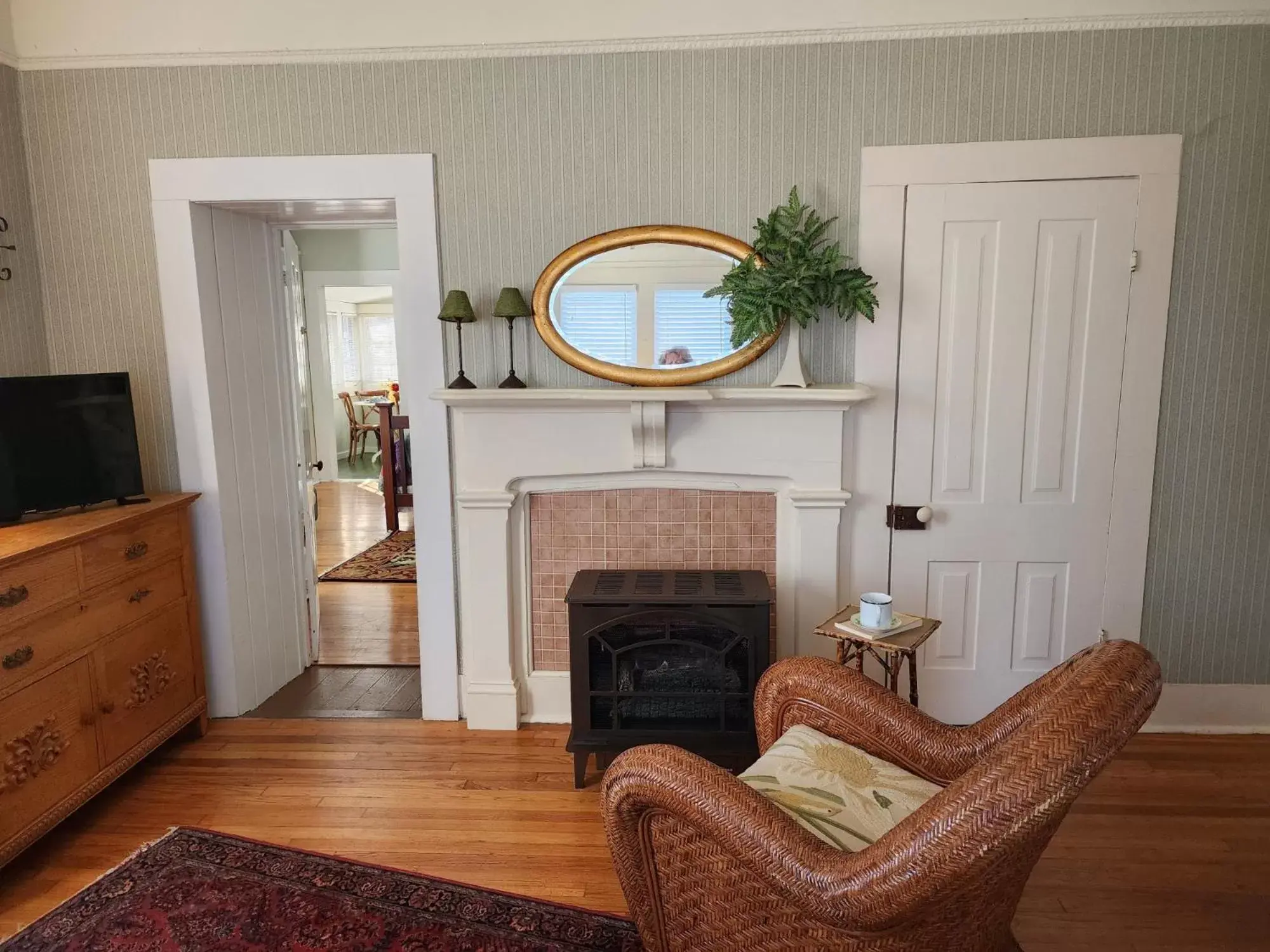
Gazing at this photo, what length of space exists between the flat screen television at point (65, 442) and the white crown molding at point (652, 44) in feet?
3.84

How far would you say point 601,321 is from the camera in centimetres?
281

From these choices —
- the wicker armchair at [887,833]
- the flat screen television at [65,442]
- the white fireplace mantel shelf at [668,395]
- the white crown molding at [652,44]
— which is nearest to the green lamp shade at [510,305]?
the white fireplace mantel shelf at [668,395]

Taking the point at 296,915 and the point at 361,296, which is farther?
the point at 361,296

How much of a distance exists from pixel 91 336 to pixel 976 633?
3489mm

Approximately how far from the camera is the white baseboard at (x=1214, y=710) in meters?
2.89

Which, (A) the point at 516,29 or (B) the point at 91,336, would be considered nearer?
(A) the point at 516,29

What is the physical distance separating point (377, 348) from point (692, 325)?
29.9ft

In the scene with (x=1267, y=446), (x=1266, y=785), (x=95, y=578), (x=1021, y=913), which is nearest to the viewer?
(x=1021, y=913)

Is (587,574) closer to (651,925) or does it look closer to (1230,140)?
(651,925)

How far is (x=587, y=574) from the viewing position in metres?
2.81

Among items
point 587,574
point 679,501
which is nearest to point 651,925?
point 587,574

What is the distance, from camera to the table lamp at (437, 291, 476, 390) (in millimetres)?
2701

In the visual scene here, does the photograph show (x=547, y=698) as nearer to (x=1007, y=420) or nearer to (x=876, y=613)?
(x=876, y=613)

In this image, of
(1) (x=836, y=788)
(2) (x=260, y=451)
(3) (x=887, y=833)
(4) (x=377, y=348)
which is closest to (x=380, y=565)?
(2) (x=260, y=451)
